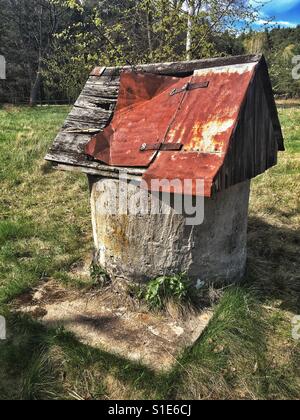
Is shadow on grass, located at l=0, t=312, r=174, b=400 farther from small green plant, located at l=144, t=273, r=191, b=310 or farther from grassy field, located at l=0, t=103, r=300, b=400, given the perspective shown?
small green plant, located at l=144, t=273, r=191, b=310

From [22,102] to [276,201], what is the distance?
81.9ft

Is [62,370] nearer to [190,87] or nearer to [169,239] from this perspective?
[169,239]

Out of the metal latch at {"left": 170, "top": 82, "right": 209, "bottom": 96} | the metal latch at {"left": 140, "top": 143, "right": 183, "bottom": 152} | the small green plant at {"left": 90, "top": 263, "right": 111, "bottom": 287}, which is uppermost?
the metal latch at {"left": 170, "top": 82, "right": 209, "bottom": 96}

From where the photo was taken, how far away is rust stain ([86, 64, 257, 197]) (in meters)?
3.59

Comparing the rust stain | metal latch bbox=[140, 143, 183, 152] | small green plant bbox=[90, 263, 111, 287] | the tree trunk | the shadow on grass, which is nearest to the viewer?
the shadow on grass

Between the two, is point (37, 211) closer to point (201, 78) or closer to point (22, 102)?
point (201, 78)

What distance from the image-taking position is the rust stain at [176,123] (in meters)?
3.59

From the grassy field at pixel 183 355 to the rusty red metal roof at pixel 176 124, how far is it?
154 centimetres

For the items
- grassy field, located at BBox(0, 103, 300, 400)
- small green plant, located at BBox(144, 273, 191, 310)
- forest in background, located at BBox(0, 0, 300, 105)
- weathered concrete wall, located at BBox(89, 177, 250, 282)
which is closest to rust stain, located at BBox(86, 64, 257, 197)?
weathered concrete wall, located at BBox(89, 177, 250, 282)

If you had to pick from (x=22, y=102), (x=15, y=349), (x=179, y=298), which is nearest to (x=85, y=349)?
(x=15, y=349)

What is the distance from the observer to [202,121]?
3.81 metres

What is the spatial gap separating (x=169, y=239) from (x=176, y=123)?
3.94 ft

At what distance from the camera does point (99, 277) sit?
4.68 meters

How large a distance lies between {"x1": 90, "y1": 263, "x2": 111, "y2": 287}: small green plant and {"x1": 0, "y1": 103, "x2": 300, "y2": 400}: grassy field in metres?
0.23
